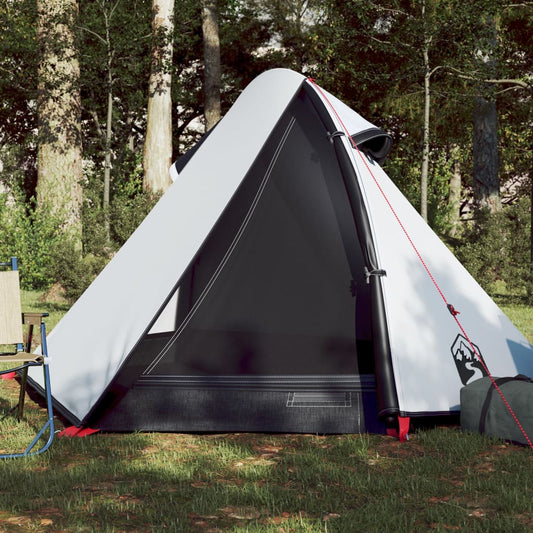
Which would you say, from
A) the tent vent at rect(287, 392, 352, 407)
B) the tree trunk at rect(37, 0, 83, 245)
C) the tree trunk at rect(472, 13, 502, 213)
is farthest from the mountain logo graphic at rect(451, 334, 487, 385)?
the tree trunk at rect(472, 13, 502, 213)

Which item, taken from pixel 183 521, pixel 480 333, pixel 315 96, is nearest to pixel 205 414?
pixel 183 521

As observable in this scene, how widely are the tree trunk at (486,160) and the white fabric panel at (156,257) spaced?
10842 millimetres

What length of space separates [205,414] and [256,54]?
20626mm

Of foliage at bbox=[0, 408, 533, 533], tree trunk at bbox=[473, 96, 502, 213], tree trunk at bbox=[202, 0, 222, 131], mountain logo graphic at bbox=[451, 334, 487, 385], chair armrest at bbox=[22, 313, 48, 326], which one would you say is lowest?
foliage at bbox=[0, 408, 533, 533]

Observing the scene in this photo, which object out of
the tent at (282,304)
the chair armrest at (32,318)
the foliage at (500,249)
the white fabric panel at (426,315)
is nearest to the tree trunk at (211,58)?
the foliage at (500,249)

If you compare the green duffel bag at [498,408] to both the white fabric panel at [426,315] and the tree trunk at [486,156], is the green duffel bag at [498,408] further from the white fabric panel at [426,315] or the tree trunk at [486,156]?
the tree trunk at [486,156]

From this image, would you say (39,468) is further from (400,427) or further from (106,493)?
(400,427)

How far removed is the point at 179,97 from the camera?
920 inches

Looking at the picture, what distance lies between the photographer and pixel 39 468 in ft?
13.6

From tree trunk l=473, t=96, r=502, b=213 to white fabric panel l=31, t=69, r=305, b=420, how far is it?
1084 cm

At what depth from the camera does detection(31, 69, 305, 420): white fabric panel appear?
4.87 metres

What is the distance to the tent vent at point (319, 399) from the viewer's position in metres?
4.88

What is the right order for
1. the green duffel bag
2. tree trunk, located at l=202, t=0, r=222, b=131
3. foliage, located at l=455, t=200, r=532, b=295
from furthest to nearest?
tree trunk, located at l=202, t=0, r=222, b=131, foliage, located at l=455, t=200, r=532, b=295, the green duffel bag

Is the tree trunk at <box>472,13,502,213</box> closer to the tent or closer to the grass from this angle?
the tent
